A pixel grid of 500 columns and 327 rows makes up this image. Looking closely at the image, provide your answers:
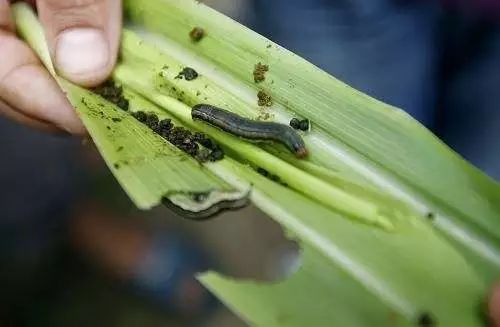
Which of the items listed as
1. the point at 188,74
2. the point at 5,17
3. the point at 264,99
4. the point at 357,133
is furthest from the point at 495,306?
the point at 5,17

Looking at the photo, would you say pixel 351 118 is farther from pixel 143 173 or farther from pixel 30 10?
pixel 30 10

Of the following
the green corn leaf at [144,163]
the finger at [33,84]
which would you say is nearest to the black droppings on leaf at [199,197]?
the green corn leaf at [144,163]

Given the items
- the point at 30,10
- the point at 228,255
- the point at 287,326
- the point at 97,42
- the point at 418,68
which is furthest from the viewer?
the point at 228,255

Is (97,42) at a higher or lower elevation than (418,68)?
lower

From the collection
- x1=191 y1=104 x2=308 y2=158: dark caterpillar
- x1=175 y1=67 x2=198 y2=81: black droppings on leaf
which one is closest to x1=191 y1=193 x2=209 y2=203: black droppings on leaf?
x1=191 y1=104 x2=308 y2=158: dark caterpillar

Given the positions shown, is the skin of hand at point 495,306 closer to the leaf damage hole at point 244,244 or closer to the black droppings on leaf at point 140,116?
the black droppings on leaf at point 140,116

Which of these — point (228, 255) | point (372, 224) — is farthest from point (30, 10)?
point (228, 255)

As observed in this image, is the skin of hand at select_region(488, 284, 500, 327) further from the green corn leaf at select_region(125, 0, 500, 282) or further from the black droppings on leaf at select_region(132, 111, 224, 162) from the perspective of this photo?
the black droppings on leaf at select_region(132, 111, 224, 162)
